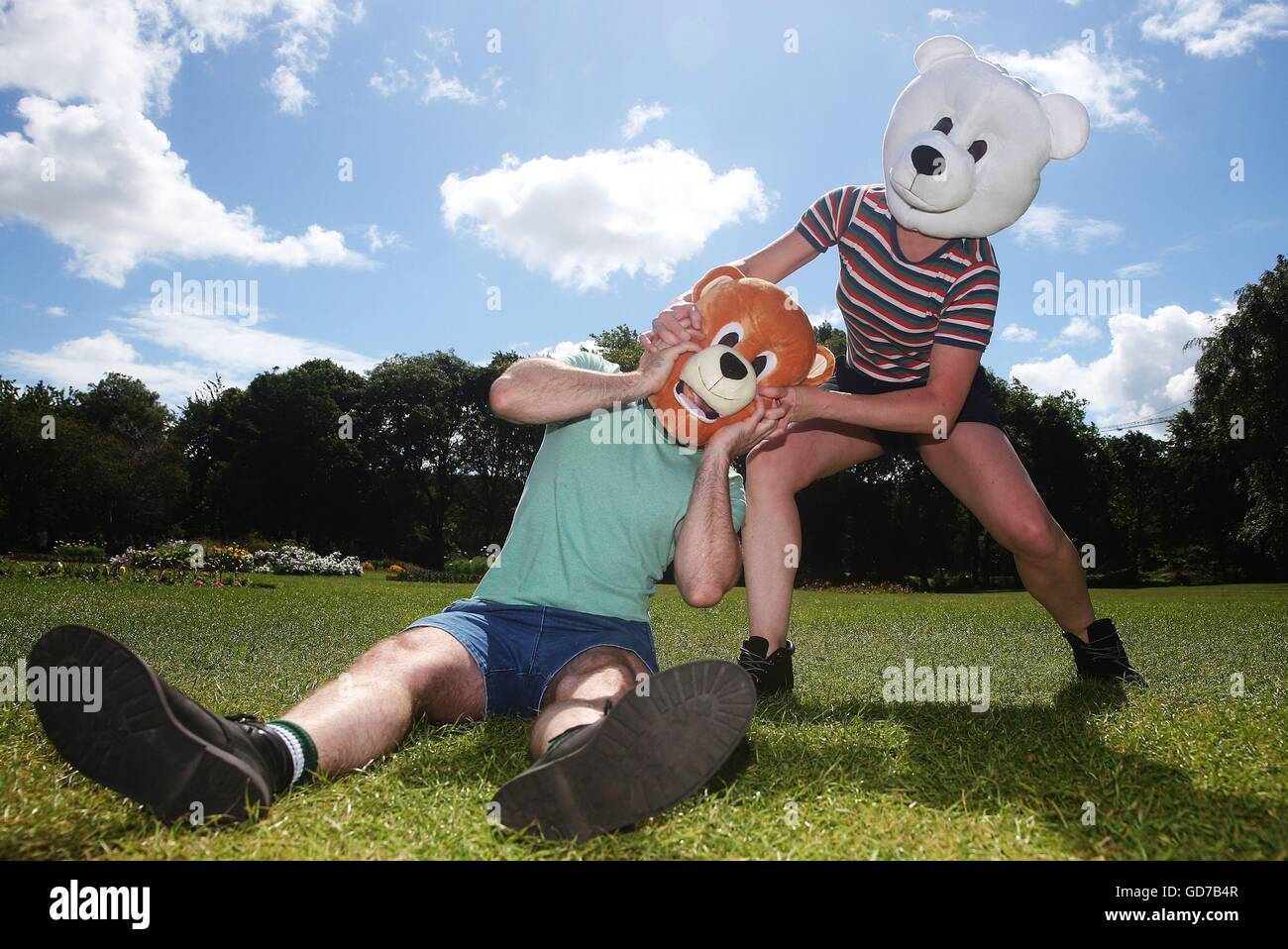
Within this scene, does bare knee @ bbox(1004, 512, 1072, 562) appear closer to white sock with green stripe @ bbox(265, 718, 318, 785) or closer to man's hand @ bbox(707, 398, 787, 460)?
man's hand @ bbox(707, 398, 787, 460)

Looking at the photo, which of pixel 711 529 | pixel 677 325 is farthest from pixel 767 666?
pixel 677 325

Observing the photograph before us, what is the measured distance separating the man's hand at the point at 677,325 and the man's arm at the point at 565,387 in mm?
32

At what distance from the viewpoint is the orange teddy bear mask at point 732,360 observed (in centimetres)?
266

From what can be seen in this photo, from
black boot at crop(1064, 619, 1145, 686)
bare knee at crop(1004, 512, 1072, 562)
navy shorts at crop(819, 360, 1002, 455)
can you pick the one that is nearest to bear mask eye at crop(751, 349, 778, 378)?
navy shorts at crop(819, 360, 1002, 455)

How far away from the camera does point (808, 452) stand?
12.8 feet

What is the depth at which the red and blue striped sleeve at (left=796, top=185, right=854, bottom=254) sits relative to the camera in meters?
3.59

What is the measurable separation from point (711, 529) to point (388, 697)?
43.6 inches

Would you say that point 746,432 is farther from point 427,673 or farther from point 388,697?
point 388,697

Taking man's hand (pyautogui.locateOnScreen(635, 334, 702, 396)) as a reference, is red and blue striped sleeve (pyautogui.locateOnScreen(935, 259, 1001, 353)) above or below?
above

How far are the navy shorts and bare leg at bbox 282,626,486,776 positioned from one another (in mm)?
2038

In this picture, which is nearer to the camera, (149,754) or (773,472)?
(149,754)
